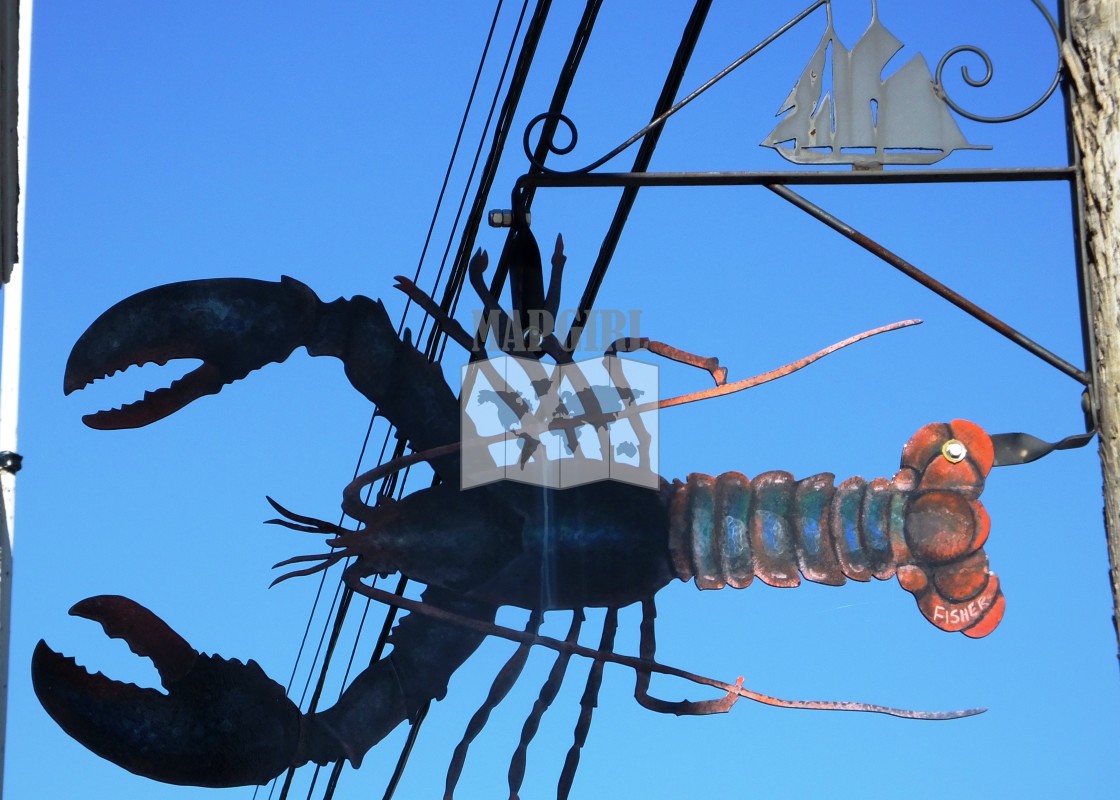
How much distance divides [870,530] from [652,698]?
0.83m

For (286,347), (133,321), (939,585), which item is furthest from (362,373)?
(939,585)

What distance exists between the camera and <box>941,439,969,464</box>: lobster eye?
14.9ft

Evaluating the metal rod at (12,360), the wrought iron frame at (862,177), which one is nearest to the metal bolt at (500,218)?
the wrought iron frame at (862,177)

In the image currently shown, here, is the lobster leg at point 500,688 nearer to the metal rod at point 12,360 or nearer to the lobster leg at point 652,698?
the lobster leg at point 652,698

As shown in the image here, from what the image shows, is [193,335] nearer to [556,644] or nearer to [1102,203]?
[556,644]

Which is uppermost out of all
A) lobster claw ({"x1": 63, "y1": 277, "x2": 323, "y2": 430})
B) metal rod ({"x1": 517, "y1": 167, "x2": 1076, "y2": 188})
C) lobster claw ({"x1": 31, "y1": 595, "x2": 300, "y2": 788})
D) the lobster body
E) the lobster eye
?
metal rod ({"x1": 517, "y1": 167, "x2": 1076, "y2": 188})

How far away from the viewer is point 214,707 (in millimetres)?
4375

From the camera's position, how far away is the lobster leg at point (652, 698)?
449 centimetres

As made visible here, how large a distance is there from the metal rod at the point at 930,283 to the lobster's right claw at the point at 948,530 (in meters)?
0.29

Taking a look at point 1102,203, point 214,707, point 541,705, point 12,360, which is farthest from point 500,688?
point 12,360

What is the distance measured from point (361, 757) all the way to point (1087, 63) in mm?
3041

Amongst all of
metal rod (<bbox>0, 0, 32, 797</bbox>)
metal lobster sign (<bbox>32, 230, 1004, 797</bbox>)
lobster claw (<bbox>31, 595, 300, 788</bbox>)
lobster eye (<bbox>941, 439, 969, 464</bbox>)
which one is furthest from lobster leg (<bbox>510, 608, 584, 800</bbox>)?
metal rod (<bbox>0, 0, 32, 797</bbox>)

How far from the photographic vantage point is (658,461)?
4.68m

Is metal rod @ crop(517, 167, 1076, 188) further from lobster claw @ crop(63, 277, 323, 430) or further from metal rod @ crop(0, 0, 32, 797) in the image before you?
metal rod @ crop(0, 0, 32, 797)
